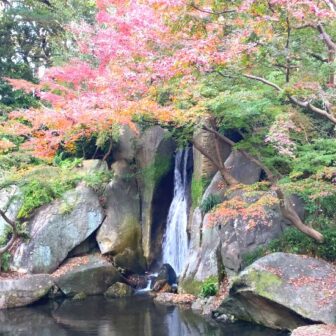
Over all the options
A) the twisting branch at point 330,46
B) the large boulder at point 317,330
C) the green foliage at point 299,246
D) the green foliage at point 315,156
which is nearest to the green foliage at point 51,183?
the green foliage at point 299,246

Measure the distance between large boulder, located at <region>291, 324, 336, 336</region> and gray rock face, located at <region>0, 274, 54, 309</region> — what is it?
25.8ft

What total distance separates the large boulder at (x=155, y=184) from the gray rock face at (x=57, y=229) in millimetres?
1622

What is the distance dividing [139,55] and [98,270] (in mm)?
7397

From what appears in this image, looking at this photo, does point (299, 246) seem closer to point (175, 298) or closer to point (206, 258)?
point (206, 258)

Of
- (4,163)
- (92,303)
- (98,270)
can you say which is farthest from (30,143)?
(92,303)

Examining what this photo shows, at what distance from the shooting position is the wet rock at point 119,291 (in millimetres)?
14222

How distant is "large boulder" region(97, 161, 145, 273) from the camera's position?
1565 cm

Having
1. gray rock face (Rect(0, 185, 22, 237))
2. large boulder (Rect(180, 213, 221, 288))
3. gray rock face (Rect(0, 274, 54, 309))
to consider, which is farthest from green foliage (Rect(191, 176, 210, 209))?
gray rock face (Rect(0, 185, 22, 237))

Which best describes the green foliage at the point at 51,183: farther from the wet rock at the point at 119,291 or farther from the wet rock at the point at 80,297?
the wet rock at the point at 119,291

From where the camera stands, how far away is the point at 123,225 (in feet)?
52.9

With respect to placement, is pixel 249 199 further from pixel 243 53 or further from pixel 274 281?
pixel 243 53

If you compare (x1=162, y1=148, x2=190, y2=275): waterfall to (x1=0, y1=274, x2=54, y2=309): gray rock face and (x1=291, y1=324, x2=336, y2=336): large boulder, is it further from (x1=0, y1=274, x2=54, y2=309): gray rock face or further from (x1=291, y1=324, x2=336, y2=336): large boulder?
(x1=291, y1=324, x2=336, y2=336): large boulder

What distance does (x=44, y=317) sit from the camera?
12.3 metres

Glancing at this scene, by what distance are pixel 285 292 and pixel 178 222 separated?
6.50 metres
